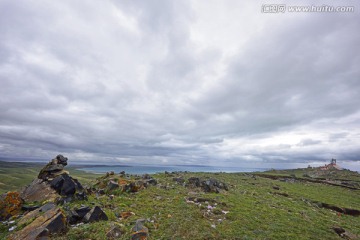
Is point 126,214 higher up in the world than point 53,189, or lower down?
lower down

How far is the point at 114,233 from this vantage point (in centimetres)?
1212

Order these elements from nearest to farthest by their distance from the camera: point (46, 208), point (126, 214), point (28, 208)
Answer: point (46, 208) → point (126, 214) → point (28, 208)

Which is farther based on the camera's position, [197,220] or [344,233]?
[344,233]

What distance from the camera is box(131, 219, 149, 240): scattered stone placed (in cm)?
1195

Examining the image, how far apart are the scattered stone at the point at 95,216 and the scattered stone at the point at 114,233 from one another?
2102mm

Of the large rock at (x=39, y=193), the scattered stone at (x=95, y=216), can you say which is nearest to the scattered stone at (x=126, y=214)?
the scattered stone at (x=95, y=216)

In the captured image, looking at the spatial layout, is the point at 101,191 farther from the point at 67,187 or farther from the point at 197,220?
the point at 197,220

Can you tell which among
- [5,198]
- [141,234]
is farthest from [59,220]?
[5,198]

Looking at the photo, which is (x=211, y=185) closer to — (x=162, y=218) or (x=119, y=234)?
(x=162, y=218)

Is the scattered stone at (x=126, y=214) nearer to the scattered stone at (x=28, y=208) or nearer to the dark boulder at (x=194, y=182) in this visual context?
the scattered stone at (x=28, y=208)

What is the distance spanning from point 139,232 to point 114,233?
4.90 feet

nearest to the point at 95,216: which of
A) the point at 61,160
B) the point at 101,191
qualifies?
the point at 101,191

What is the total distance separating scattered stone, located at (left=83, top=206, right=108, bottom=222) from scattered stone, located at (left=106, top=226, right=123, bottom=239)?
210 cm

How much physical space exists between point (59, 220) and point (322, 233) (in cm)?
1915
